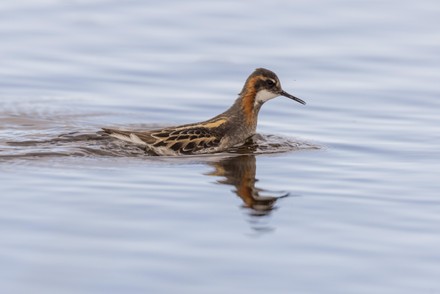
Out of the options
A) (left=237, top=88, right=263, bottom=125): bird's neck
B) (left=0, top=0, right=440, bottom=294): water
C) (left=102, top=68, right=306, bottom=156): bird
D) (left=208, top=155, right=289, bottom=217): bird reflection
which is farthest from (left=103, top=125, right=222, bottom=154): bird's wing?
(left=237, top=88, right=263, bottom=125): bird's neck

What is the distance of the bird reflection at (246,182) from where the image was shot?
1330cm

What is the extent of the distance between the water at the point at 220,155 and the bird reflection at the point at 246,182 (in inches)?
1.5

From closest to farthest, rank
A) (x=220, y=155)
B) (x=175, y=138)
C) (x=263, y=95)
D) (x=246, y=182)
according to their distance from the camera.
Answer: (x=246, y=182), (x=175, y=138), (x=220, y=155), (x=263, y=95)

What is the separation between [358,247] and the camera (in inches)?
457

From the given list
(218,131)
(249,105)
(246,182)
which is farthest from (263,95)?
(246,182)

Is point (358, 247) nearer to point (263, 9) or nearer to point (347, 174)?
point (347, 174)

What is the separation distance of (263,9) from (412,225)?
1263 cm

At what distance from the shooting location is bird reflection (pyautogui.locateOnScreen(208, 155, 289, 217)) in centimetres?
1330

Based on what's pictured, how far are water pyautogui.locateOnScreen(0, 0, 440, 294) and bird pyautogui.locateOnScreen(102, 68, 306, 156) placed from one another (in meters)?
0.26

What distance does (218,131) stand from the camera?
1694 centimetres

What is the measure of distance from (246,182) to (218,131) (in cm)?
241

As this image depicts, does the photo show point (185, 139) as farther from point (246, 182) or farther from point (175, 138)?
point (246, 182)

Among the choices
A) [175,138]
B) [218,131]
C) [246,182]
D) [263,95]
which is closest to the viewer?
[246,182]

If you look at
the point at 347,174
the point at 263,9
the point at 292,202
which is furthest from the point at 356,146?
the point at 263,9
